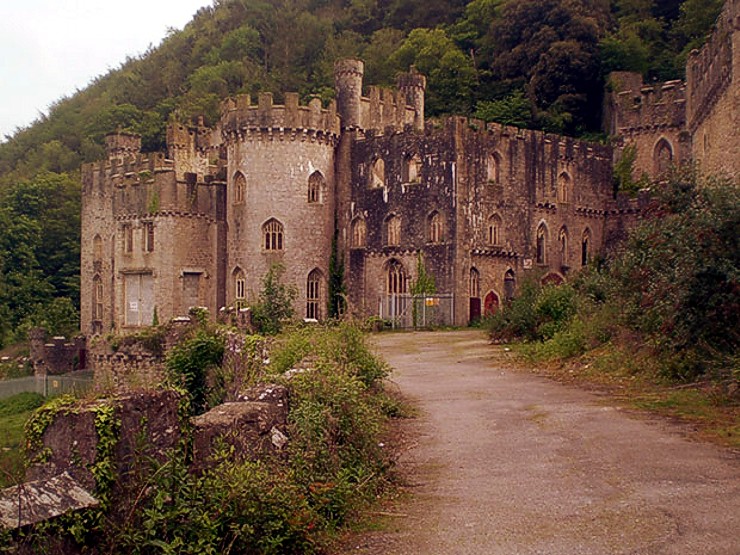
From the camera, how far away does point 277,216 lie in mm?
43219

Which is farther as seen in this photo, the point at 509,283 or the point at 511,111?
the point at 511,111

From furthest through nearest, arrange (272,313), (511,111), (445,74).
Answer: (445,74) → (511,111) → (272,313)

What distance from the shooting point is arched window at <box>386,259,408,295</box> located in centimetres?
4269

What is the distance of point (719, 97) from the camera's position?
24.0m

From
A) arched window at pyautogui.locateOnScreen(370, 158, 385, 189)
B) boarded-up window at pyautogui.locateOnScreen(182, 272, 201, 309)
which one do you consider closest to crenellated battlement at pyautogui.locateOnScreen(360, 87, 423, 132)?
arched window at pyautogui.locateOnScreen(370, 158, 385, 189)

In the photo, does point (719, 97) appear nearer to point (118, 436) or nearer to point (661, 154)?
point (118, 436)

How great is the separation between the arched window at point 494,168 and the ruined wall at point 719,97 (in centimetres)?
1366

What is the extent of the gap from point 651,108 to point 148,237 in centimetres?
2624

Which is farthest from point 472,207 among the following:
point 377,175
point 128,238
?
point 128,238

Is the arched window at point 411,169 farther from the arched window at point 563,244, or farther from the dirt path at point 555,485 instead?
the dirt path at point 555,485

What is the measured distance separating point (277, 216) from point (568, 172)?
1426cm

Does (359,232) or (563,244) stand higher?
(359,232)

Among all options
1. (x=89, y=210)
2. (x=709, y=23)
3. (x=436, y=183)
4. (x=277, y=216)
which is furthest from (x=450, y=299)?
(x=709, y=23)

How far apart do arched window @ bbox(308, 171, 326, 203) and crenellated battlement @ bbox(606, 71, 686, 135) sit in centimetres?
1639
